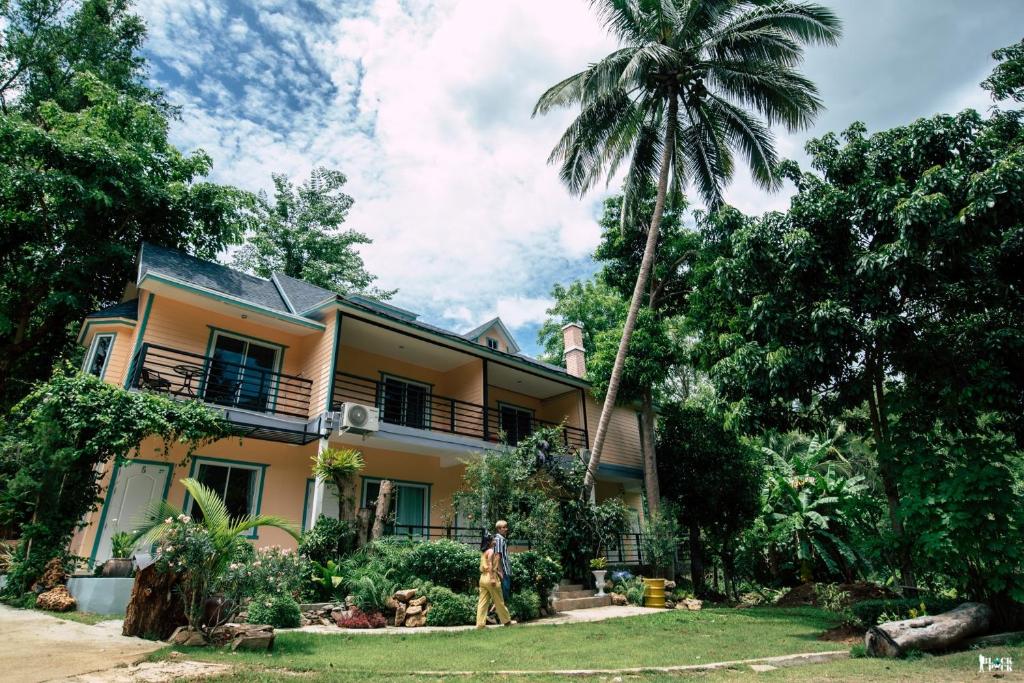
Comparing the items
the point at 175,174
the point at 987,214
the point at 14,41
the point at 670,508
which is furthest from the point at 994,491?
the point at 14,41

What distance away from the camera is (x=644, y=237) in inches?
837

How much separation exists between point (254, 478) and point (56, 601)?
4.93m

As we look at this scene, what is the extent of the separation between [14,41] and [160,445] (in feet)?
62.3

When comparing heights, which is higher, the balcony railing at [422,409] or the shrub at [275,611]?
the balcony railing at [422,409]

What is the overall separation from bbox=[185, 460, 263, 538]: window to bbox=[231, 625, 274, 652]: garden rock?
22.4 feet

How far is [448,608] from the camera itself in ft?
31.9

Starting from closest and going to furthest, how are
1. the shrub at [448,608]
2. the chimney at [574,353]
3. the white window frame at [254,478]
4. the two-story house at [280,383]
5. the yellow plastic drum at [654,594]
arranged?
the shrub at [448,608] < the two-story house at [280,383] < the white window frame at [254,478] < the yellow plastic drum at [654,594] < the chimney at [574,353]

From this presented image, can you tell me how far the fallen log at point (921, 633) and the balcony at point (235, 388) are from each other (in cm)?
1146

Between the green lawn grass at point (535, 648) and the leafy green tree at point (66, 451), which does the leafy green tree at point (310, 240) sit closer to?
the leafy green tree at point (66, 451)

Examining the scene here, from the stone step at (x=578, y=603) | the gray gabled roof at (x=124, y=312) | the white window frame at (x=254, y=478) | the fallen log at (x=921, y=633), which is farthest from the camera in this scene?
the gray gabled roof at (x=124, y=312)

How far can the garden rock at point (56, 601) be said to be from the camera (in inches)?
345

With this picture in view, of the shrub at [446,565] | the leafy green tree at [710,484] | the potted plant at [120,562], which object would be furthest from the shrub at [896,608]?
the potted plant at [120,562]

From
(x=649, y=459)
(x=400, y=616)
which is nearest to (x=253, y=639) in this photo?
(x=400, y=616)

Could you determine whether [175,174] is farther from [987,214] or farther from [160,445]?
[987,214]
